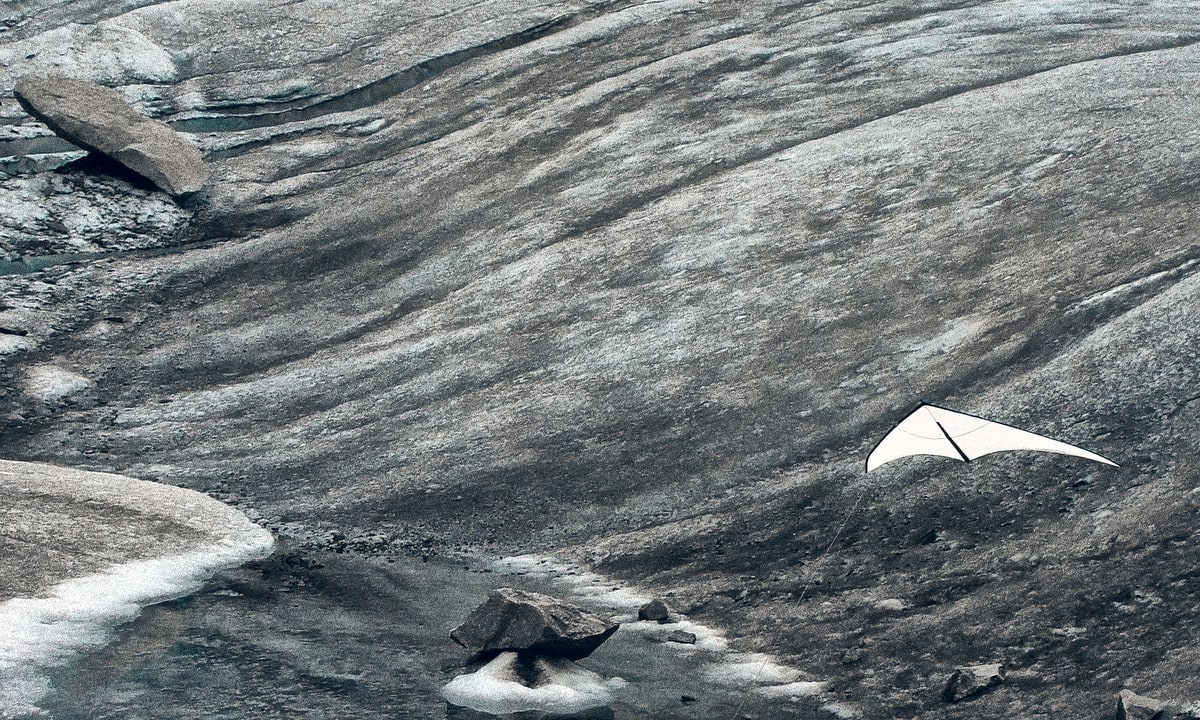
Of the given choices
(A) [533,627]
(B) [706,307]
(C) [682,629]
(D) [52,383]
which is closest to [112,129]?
(D) [52,383]

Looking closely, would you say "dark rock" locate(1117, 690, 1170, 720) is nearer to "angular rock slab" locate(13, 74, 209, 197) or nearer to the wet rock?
the wet rock

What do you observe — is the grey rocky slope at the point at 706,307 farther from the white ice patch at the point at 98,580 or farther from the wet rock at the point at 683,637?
the white ice patch at the point at 98,580

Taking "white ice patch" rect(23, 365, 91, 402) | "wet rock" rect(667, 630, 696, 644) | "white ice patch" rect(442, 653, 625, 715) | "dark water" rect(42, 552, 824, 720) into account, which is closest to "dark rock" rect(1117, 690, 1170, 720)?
"dark water" rect(42, 552, 824, 720)

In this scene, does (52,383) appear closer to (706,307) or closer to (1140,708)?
(706,307)

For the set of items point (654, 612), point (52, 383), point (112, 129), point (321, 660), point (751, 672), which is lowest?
point (751, 672)

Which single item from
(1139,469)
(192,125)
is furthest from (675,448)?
(192,125)

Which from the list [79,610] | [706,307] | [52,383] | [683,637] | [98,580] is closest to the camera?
[79,610]
